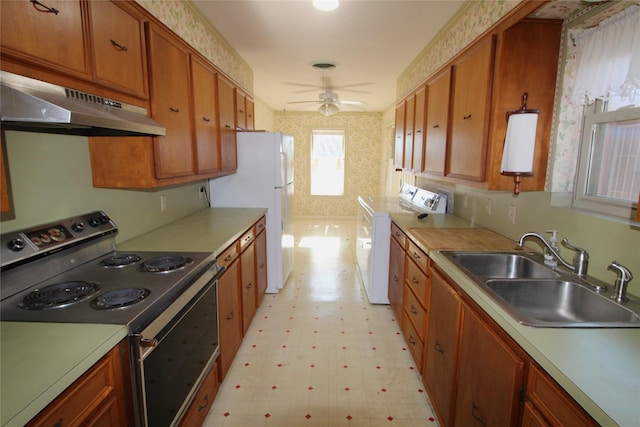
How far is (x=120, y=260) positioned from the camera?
1.68 meters

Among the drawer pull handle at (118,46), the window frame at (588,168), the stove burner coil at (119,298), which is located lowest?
the stove burner coil at (119,298)

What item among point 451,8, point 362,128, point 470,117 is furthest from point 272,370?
point 362,128

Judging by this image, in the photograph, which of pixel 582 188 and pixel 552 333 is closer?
pixel 552 333

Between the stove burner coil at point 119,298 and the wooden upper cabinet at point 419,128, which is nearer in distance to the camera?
the stove burner coil at point 119,298

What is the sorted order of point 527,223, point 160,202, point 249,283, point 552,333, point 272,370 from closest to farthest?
point 552,333 < point 527,223 < point 272,370 < point 160,202 < point 249,283

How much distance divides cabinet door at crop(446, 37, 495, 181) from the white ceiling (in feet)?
1.99

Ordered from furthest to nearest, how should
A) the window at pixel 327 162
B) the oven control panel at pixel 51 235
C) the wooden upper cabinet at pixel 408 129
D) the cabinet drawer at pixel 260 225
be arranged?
1. the window at pixel 327 162
2. the wooden upper cabinet at pixel 408 129
3. the cabinet drawer at pixel 260 225
4. the oven control panel at pixel 51 235

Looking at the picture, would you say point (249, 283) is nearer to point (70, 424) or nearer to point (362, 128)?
point (70, 424)

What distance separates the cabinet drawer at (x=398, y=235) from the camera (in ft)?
8.43

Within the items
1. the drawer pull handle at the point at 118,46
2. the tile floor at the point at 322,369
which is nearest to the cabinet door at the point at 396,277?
the tile floor at the point at 322,369

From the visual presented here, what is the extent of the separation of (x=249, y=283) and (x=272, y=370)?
722 mm

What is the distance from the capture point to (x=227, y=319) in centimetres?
213

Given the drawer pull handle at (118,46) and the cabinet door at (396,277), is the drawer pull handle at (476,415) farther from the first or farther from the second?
the drawer pull handle at (118,46)

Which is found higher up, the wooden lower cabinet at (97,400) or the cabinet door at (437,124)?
the cabinet door at (437,124)
